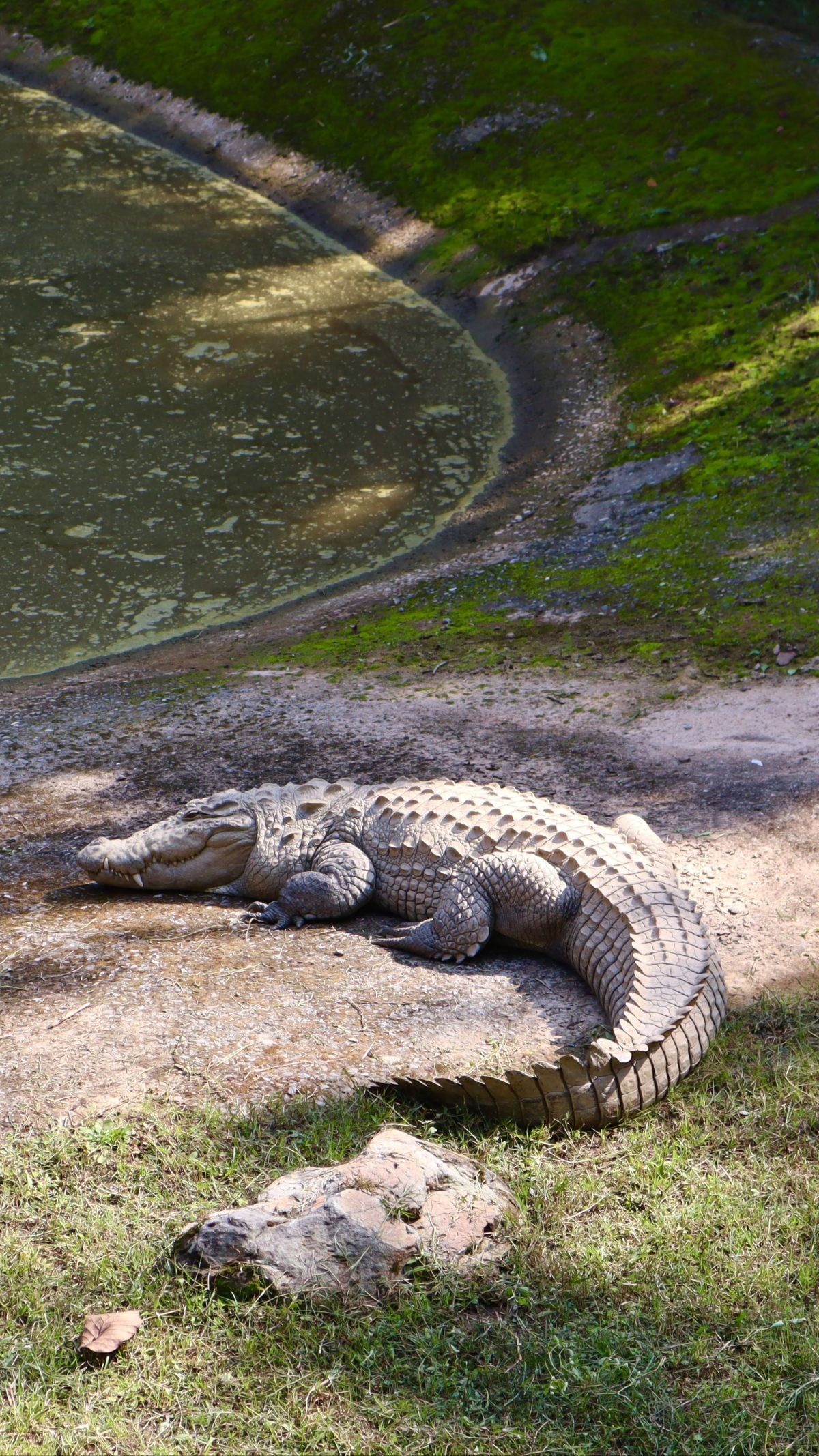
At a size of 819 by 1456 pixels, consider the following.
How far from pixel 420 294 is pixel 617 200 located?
2.28 m

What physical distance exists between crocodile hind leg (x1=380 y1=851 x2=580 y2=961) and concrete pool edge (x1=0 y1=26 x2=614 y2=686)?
149 inches

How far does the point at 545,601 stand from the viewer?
8.52m

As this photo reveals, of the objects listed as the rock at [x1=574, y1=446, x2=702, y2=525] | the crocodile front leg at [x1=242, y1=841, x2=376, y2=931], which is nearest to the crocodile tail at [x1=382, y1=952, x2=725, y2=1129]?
the crocodile front leg at [x1=242, y1=841, x2=376, y2=931]

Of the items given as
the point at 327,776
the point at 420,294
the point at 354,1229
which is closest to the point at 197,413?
the point at 420,294

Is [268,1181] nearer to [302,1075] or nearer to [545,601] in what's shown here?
[302,1075]

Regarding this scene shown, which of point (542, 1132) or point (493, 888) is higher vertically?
point (493, 888)

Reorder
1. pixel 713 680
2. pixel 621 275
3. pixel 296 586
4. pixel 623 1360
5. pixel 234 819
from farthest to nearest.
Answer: pixel 621 275
pixel 296 586
pixel 713 680
pixel 234 819
pixel 623 1360

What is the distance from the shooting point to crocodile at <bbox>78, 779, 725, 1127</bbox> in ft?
12.7

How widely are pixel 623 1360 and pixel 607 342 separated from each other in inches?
414

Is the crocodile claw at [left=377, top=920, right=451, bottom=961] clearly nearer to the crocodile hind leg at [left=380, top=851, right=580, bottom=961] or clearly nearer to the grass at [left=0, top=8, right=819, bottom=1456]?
the crocodile hind leg at [left=380, top=851, right=580, bottom=961]

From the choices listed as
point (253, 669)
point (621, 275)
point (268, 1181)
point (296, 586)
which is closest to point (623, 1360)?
point (268, 1181)

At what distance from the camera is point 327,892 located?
5.06 metres

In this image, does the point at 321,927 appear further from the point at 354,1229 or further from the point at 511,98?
the point at 511,98

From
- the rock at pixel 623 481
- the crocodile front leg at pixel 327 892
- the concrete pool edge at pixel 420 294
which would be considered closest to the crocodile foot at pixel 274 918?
the crocodile front leg at pixel 327 892
